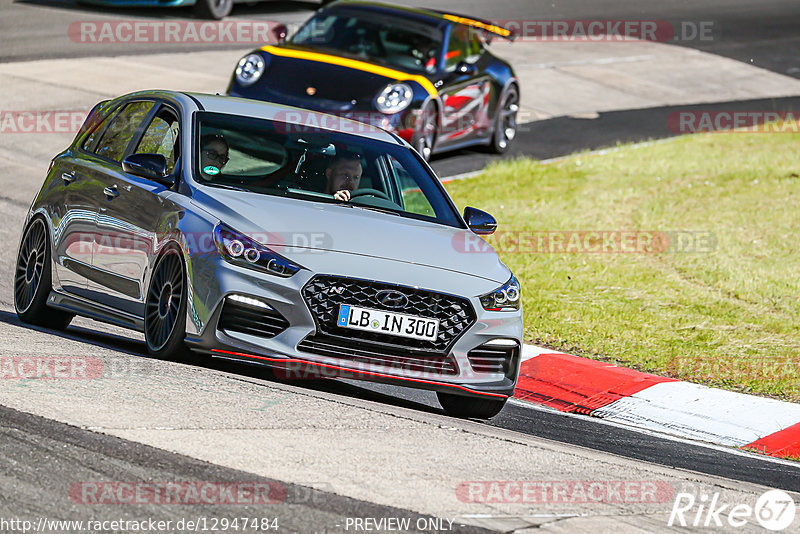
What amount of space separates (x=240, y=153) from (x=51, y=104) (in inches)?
375

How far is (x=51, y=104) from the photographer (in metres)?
17.1

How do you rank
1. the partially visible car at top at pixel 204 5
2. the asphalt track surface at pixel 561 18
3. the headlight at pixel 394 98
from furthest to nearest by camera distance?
the partially visible car at top at pixel 204 5
the asphalt track surface at pixel 561 18
the headlight at pixel 394 98

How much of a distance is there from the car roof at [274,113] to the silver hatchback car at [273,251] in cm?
2

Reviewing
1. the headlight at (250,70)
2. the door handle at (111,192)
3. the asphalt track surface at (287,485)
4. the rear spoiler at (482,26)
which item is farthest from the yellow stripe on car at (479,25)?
the door handle at (111,192)

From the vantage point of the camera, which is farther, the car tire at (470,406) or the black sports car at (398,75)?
the black sports car at (398,75)

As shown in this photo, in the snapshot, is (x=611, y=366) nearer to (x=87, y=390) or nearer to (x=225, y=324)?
(x=225, y=324)

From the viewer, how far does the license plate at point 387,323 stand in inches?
278

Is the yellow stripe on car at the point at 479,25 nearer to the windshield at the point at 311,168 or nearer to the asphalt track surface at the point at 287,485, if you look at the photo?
the asphalt track surface at the point at 287,485

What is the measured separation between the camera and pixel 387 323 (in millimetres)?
7133

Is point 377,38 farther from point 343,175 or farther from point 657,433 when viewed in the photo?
point 657,433

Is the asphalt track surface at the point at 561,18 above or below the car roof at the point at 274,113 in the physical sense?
below

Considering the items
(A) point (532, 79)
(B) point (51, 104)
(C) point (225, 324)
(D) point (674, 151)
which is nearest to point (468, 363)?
(C) point (225, 324)

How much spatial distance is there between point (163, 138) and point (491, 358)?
2.47 meters

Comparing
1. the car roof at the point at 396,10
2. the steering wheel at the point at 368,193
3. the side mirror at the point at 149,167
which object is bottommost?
the steering wheel at the point at 368,193
